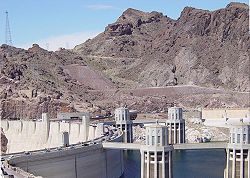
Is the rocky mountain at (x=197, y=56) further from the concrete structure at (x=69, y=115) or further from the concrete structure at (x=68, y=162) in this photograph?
the concrete structure at (x=68, y=162)

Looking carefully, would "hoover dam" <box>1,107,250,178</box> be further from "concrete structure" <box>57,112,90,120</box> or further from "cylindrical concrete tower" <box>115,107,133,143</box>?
"concrete structure" <box>57,112,90,120</box>

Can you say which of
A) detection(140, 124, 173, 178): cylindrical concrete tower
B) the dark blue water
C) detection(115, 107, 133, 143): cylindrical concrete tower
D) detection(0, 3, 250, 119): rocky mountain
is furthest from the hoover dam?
detection(0, 3, 250, 119): rocky mountain

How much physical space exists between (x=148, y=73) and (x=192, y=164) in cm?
8996

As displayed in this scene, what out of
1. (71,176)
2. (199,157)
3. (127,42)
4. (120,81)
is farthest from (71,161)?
(127,42)

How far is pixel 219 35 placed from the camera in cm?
16425

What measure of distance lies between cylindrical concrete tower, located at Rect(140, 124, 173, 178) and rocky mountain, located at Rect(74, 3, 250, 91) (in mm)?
98993

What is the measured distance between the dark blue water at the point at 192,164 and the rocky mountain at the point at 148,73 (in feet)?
111

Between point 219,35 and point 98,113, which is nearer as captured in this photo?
point 98,113

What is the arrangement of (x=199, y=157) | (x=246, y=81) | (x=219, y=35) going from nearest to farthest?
(x=199, y=157) → (x=246, y=81) → (x=219, y=35)

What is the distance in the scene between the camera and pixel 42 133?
77688 millimetres

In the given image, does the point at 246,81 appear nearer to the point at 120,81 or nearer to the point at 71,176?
the point at 120,81

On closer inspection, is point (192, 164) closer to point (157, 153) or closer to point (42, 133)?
point (42, 133)

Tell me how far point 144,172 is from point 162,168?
2.33 m

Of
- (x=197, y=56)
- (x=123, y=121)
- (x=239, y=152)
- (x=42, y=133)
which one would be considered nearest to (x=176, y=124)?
(x=123, y=121)
